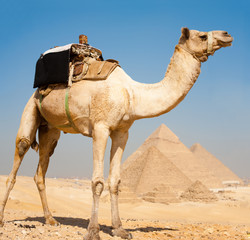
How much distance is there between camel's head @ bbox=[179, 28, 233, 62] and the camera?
5.12m

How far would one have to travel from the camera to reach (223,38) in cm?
511

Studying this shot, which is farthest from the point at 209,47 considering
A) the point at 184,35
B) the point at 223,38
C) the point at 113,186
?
the point at 113,186

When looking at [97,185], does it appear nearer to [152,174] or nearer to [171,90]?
[171,90]

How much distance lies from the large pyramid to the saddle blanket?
73.1 meters

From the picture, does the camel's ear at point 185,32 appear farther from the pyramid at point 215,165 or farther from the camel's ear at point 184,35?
the pyramid at point 215,165

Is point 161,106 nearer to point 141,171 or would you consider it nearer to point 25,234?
point 25,234

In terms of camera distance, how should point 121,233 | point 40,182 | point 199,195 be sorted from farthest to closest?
point 199,195
point 40,182
point 121,233

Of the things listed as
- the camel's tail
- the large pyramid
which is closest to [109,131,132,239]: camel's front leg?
the camel's tail

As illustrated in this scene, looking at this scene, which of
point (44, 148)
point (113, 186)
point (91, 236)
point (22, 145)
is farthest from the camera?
point (44, 148)

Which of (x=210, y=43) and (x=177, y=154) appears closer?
(x=210, y=43)

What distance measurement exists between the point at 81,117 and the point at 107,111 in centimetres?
50

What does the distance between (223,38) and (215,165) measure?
10728 centimetres

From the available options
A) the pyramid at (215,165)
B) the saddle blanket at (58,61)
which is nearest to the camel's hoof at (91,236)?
the saddle blanket at (58,61)

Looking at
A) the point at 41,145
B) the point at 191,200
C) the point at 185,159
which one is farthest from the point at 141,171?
the point at 41,145
